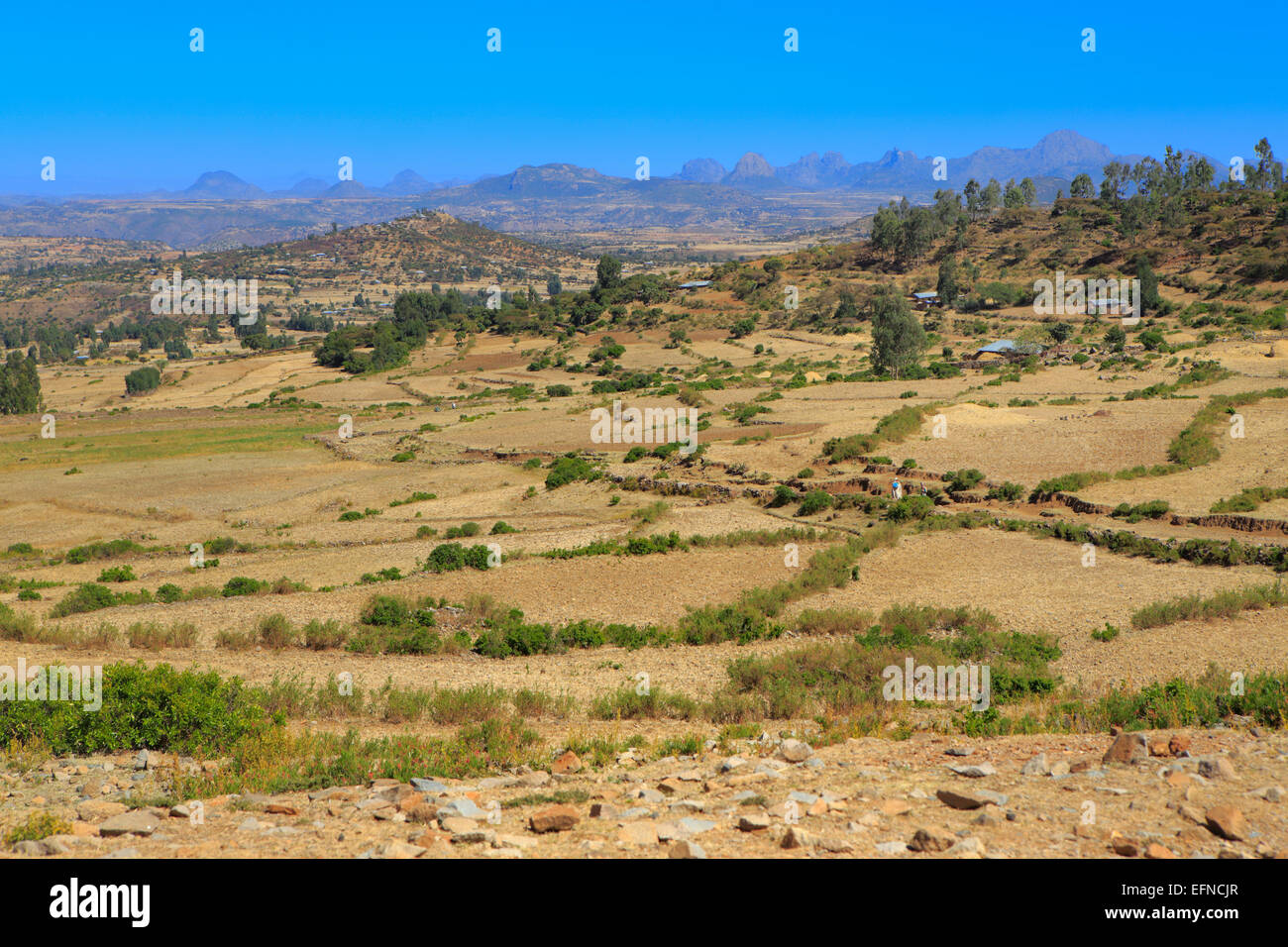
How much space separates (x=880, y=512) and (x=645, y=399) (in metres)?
29.9

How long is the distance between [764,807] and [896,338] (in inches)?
2020

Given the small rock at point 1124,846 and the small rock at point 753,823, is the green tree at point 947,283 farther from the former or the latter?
the small rock at point 753,823

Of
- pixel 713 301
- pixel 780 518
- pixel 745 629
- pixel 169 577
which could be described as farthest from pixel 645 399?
pixel 713 301

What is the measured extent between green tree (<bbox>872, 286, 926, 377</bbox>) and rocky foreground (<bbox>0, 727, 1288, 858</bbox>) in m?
47.8

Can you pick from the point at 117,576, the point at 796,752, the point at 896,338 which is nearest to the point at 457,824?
the point at 796,752

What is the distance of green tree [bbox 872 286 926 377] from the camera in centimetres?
5597

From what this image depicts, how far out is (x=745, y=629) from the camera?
17312 millimetres

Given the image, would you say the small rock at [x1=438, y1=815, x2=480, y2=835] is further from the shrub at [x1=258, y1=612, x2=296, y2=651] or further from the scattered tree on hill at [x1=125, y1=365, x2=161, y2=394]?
the scattered tree on hill at [x1=125, y1=365, x2=161, y2=394]

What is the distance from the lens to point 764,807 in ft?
26.8

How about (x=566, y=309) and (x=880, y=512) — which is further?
(x=566, y=309)

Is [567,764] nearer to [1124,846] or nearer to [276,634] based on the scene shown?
[1124,846]

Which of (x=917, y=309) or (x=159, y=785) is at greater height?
(x=917, y=309)
